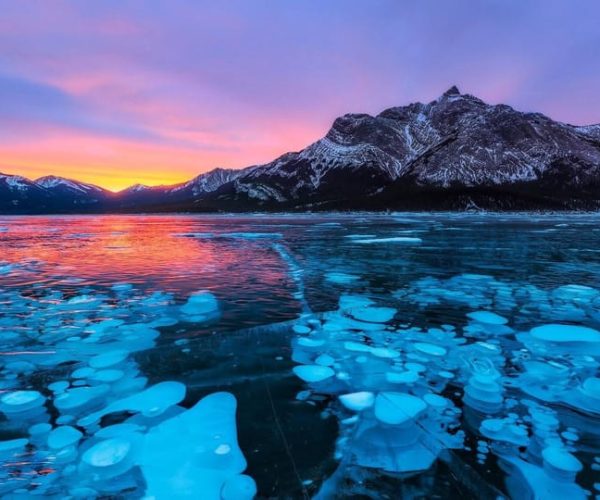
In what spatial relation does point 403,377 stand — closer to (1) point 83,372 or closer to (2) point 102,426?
(2) point 102,426

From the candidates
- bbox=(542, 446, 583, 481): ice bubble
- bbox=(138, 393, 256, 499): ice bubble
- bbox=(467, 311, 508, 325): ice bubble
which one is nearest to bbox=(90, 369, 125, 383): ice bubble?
bbox=(138, 393, 256, 499): ice bubble

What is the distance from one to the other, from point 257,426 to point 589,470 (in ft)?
10.4

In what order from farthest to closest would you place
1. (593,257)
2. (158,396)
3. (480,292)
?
(593,257), (480,292), (158,396)

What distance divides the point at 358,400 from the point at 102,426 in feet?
9.64

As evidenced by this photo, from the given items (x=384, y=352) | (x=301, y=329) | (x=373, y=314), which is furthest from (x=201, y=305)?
(x=384, y=352)

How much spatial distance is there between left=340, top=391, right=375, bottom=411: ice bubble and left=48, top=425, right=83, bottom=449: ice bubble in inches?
116

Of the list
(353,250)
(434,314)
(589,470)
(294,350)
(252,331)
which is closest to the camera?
(589,470)

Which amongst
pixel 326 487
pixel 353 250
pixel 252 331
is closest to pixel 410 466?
pixel 326 487

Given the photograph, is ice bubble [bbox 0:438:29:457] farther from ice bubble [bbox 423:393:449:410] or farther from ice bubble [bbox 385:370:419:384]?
ice bubble [bbox 423:393:449:410]

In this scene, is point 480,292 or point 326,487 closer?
point 326,487

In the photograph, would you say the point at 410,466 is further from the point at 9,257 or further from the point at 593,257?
the point at 9,257

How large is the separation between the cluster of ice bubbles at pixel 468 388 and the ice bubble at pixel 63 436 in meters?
2.56

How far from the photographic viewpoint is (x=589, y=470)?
341 cm

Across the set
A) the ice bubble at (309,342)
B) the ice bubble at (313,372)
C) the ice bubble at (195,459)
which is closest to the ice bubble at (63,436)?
the ice bubble at (195,459)
